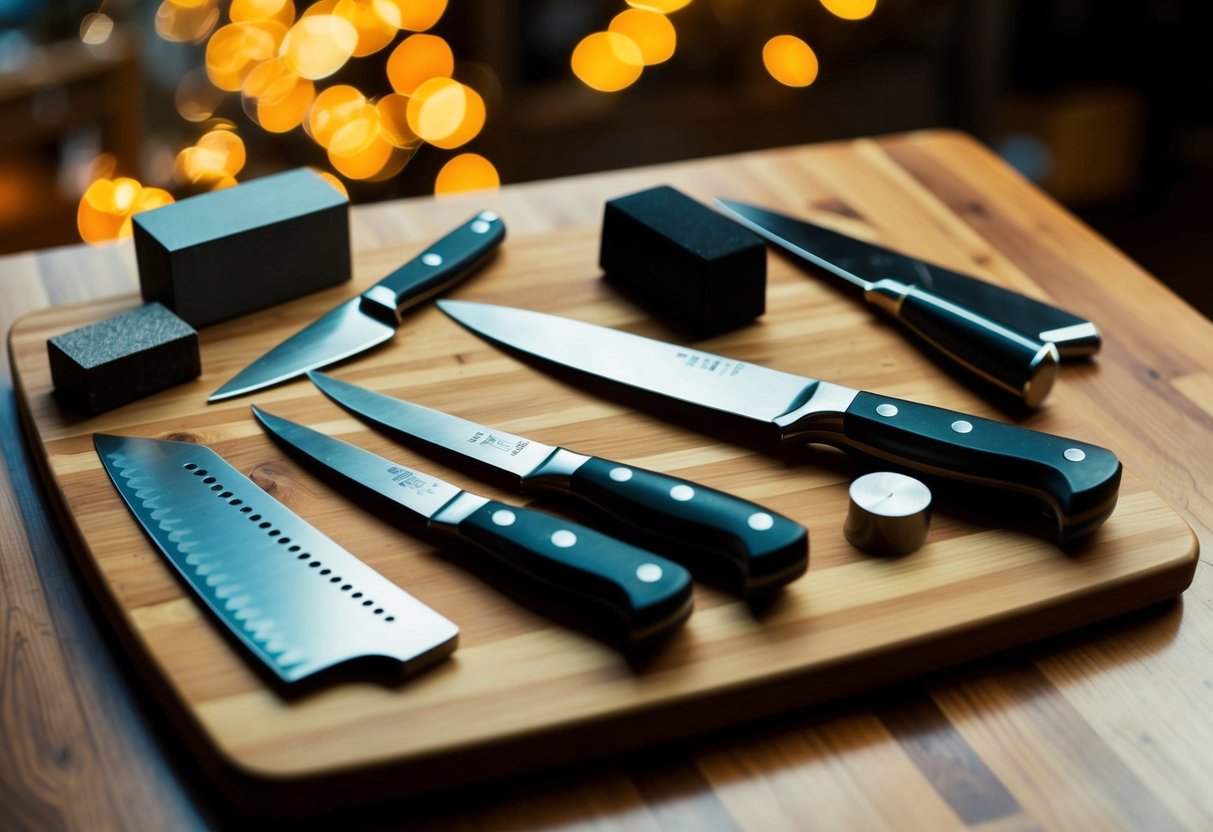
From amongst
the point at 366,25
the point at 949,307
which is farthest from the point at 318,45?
the point at 949,307

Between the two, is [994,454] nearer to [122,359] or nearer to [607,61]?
[122,359]

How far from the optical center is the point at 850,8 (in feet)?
7.85

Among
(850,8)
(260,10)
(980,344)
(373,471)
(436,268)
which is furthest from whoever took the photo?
(850,8)

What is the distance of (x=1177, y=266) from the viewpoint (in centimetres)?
244

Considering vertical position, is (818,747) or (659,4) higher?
(659,4)

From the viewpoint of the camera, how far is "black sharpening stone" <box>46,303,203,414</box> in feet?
2.68

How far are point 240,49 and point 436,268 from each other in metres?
1.18

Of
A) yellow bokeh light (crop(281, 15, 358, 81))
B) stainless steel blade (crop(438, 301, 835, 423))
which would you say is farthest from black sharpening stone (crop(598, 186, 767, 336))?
yellow bokeh light (crop(281, 15, 358, 81))

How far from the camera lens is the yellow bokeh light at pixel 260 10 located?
195 cm

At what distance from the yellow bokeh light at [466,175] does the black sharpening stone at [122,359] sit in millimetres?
1383

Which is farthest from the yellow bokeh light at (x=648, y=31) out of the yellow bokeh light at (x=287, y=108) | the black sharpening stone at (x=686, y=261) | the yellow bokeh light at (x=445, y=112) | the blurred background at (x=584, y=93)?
the black sharpening stone at (x=686, y=261)

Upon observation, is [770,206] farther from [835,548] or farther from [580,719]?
[580,719]

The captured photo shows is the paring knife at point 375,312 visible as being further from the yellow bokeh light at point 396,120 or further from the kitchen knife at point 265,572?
the yellow bokeh light at point 396,120

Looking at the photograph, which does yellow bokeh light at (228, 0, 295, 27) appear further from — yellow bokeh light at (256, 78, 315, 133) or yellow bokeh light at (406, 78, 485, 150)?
yellow bokeh light at (406, 78, 485, 150)
